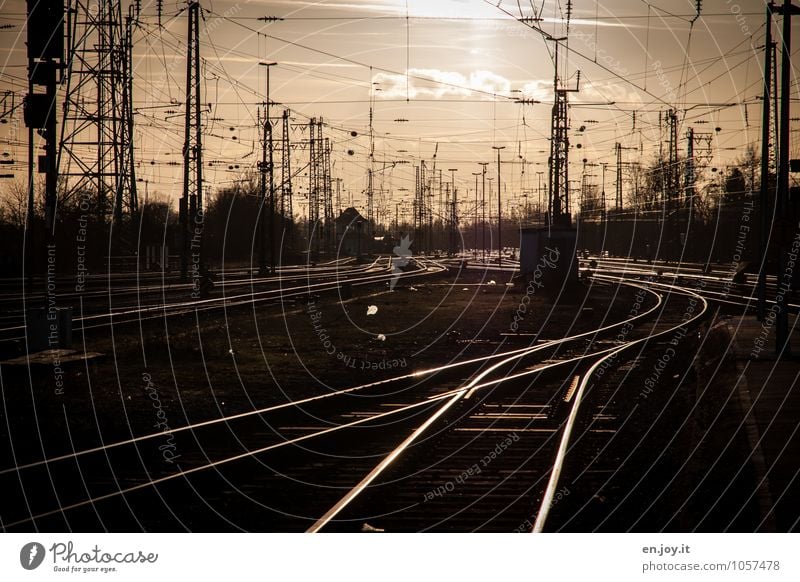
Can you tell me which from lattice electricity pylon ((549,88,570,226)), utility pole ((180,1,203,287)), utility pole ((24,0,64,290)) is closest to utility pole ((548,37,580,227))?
lattice electricity pylon ((549,88,570,226))

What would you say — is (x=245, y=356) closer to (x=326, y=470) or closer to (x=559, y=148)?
(x=326, y=470)

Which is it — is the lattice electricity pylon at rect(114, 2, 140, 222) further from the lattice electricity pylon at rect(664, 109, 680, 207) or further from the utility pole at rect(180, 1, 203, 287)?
the lattice electricity pylon at rect(664, 109, 680, 207)

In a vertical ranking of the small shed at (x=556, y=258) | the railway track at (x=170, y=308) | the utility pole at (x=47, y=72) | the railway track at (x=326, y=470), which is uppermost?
the utility pole at (x=47, y=72)

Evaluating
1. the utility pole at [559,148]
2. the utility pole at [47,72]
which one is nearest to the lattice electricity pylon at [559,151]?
the utility pole at [559,148]

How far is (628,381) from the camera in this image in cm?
1731

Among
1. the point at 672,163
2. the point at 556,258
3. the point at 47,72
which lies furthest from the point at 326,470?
the point at 672,163

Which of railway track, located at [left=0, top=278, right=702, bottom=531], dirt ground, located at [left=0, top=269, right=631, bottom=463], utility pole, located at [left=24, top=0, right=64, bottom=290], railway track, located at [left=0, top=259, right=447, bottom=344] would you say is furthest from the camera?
railway track, located at [left=0, top=259, right=447, bottom=344]

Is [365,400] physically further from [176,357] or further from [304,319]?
[304,319]

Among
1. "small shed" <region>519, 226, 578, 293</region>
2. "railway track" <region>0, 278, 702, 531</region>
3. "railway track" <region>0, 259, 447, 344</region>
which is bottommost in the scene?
"railway track" <region>0, 278, 702, 531</region>

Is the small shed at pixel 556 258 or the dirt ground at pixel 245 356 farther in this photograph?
the small shed at pixel 556 258

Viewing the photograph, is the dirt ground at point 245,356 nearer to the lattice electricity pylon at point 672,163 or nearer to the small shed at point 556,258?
the small shed at point 556,258
